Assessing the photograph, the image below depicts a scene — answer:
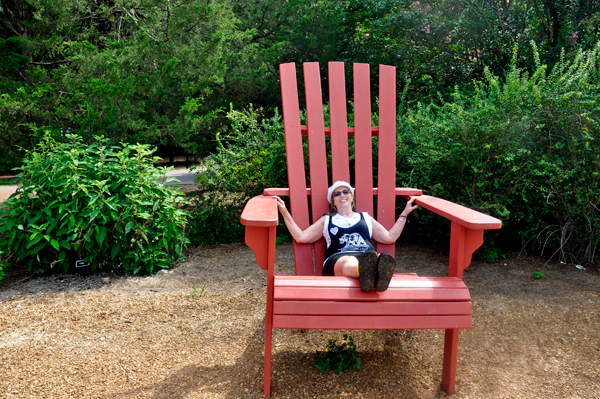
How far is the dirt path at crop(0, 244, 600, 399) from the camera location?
6.01ft

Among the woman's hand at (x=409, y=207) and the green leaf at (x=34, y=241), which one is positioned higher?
the woman's hand at (x=409, y=207)

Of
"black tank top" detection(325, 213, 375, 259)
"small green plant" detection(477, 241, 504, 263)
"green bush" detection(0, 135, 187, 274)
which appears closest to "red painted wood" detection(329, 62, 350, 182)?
"black tank top" detection(325, 213, 375, 259)

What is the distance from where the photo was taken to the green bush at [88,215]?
9.29 feet

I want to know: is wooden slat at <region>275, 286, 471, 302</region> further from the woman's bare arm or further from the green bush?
the green bush

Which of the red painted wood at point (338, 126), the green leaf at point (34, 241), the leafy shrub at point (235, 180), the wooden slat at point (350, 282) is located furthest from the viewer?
the leafy shrub at point (235, 180)

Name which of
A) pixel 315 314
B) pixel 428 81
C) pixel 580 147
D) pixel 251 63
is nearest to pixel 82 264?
pixel 315 314

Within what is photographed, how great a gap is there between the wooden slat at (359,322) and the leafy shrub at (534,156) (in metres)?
1.59

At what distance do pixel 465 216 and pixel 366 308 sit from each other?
0.60 meters

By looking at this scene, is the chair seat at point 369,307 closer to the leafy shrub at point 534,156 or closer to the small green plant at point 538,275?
the leafy shrub at point 534,156

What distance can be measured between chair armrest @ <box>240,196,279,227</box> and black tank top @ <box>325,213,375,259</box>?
42 cm

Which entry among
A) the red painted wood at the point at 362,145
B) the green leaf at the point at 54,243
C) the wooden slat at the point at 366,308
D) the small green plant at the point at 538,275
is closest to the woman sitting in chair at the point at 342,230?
the red painted wood at the point at 362,145

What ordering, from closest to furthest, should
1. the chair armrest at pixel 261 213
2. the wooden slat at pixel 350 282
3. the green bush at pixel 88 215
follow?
the chair armrest at pixel 261 213 < the wooden slat at pixel 350 282 < the green bush at pixel 88 215

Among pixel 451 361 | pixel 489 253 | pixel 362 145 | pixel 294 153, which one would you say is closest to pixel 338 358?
pixel 451 361

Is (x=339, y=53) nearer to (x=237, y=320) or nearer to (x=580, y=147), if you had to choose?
(x=580, y=147)
